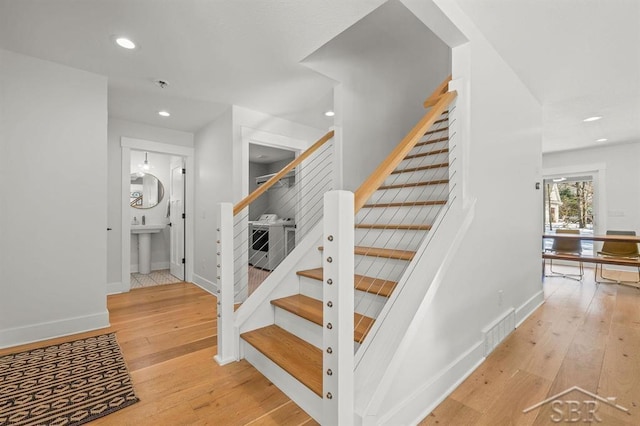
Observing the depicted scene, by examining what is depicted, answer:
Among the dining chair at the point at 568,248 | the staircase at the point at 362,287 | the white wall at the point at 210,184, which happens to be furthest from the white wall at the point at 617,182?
the white wall at the point at 210,184

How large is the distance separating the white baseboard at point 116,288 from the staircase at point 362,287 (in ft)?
9.25

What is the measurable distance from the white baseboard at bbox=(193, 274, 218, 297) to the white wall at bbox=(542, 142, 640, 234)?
7.25m

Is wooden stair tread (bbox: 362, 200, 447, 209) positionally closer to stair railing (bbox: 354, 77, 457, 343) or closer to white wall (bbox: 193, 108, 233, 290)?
stair railing (bbox: 354, 77, 457, 343)

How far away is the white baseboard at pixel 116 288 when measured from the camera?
3812 mm

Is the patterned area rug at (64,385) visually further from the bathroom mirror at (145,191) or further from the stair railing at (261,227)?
the bathroom mirror at (145,191)

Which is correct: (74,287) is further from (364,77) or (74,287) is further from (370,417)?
(364,77)

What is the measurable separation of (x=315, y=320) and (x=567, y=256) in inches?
197

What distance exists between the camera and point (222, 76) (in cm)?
280

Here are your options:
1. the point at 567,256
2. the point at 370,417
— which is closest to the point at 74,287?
→ the point at 370,417

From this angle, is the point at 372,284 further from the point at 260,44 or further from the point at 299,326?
the point at 260,44

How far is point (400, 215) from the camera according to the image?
7.81ft

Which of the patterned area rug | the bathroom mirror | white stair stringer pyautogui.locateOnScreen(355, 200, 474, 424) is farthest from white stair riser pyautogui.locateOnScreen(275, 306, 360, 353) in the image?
the bathroom mirror

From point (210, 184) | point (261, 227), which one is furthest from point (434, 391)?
point (261, 227)

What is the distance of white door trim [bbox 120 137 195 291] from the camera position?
394 cm
